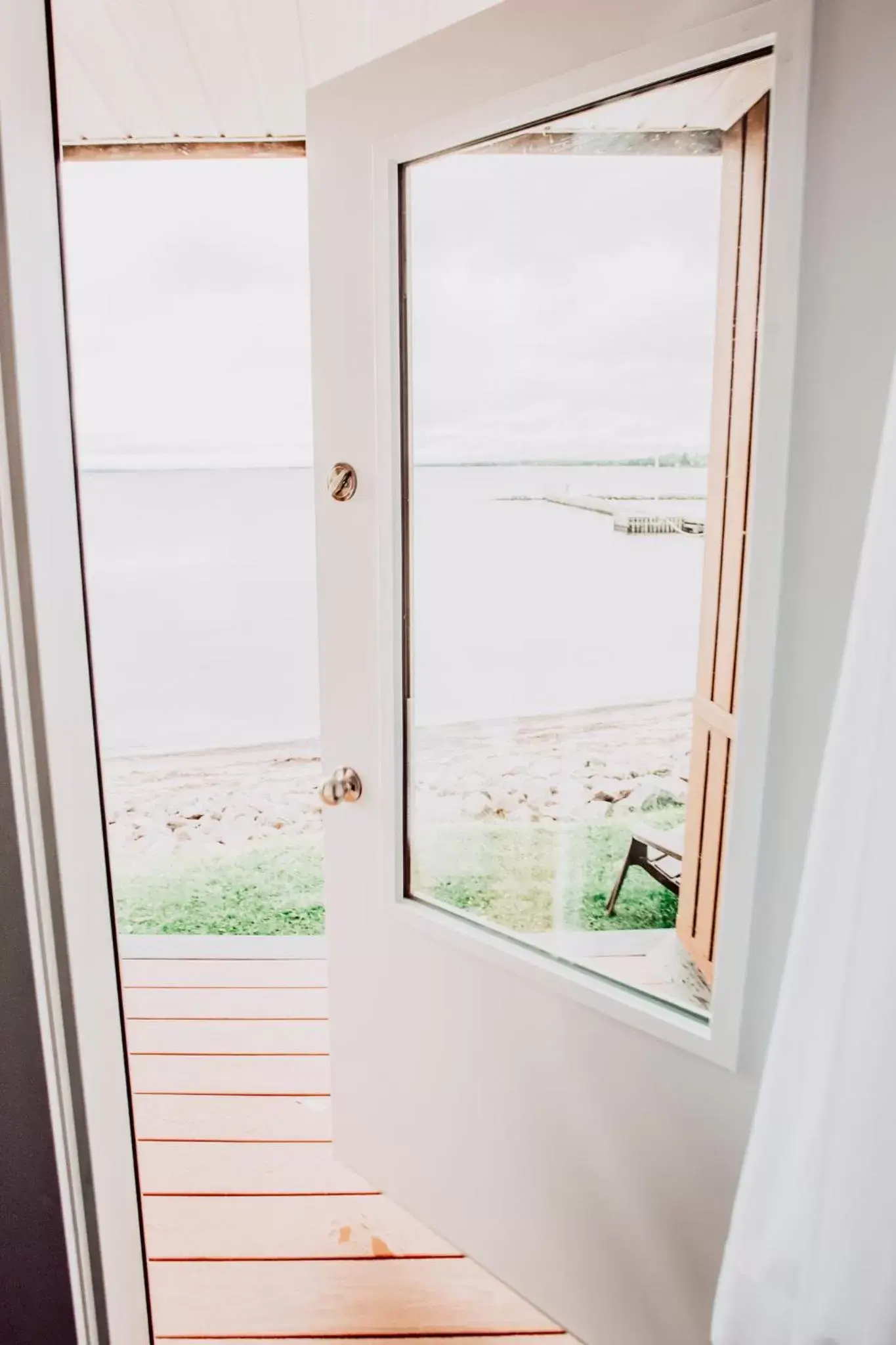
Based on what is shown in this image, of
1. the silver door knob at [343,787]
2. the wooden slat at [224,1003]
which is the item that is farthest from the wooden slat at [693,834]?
the wooden slat at [224,1003]

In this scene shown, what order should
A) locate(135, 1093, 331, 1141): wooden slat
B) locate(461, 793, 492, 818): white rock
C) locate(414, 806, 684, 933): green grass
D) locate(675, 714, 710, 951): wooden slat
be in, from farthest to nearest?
locate(135, 1093, 331, 1141): wooden slat → locate(461, 793, 492, 818): white rock → locate(414, 806, 684, 933): green grass → locate(675, 714, 710, 951): wooden slat

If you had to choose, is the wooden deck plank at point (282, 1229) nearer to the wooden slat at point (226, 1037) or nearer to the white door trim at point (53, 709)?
the wooden slat at point (226, 1037)

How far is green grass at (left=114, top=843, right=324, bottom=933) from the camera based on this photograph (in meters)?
2.60

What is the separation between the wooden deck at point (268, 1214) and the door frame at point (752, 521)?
0.54 m

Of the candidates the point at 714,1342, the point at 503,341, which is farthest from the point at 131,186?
the point at 714,1342

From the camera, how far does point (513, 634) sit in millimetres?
1171

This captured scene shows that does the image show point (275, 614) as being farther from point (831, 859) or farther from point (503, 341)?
point (831, 859)

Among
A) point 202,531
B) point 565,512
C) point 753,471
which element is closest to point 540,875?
point 565,512

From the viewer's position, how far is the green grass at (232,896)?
102 inches

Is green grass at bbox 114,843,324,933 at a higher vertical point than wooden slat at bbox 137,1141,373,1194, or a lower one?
lower

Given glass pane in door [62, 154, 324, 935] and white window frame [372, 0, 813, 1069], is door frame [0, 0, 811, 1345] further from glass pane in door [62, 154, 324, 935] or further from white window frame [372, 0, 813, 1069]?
glass pane in door [62, 154, 324, 935]

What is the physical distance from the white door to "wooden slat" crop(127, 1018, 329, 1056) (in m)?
0.62

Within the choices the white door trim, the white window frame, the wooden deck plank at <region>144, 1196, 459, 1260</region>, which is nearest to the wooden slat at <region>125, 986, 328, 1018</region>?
the wooden deck plank at <region>144, 1196, 459, 1260</region>

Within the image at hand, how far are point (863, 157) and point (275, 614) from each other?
511 cm
